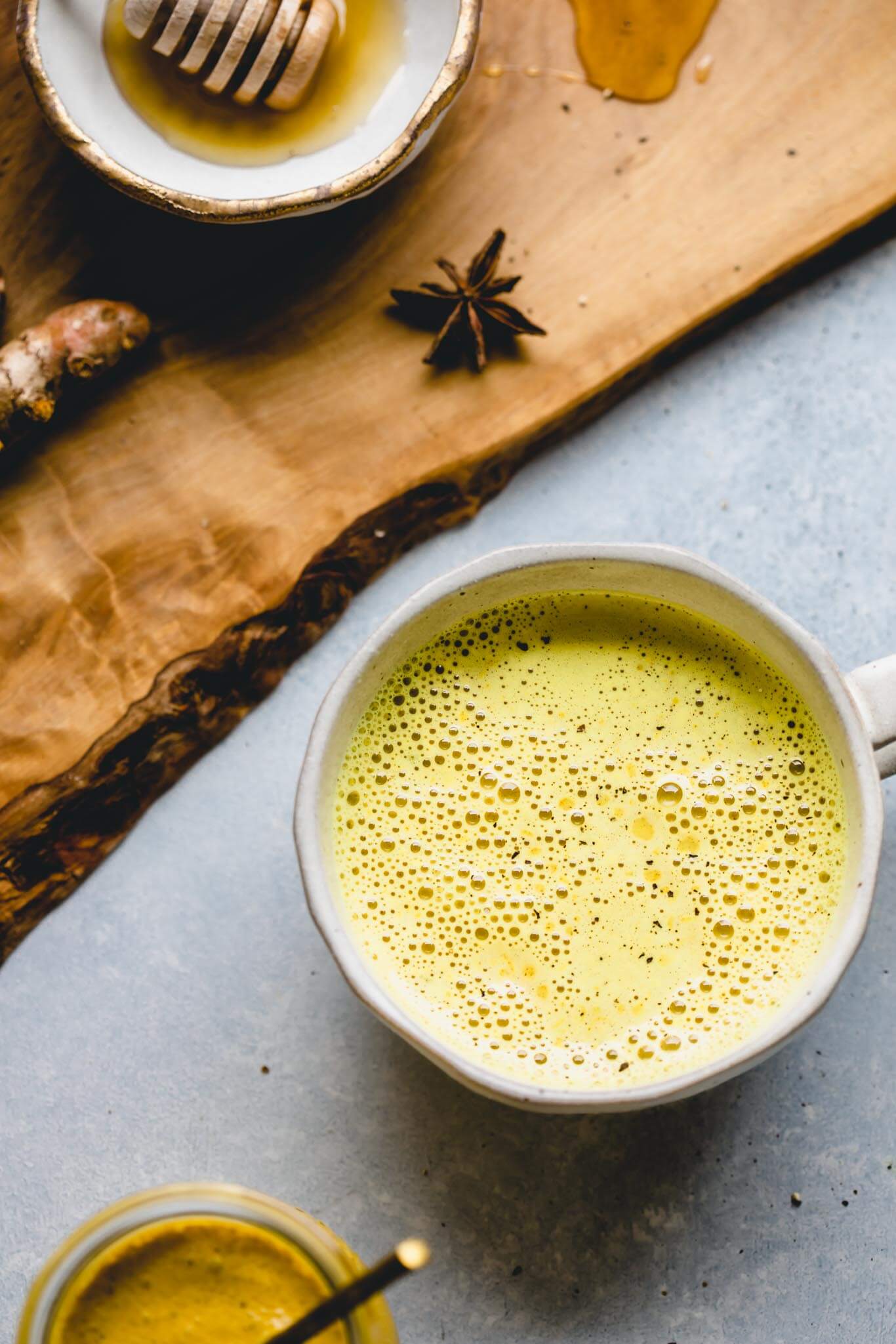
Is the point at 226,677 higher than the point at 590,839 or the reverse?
higher

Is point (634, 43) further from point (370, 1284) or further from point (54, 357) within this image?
point (370, 1284)

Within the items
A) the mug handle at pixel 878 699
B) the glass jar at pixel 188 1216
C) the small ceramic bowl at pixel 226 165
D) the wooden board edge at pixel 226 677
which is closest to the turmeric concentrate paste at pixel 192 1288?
the glass jar at pixel 188 1216

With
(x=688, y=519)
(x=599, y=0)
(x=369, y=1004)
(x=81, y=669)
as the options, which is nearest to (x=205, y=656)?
(x=81, y=669)

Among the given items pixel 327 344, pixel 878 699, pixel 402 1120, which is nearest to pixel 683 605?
pixel 878 699

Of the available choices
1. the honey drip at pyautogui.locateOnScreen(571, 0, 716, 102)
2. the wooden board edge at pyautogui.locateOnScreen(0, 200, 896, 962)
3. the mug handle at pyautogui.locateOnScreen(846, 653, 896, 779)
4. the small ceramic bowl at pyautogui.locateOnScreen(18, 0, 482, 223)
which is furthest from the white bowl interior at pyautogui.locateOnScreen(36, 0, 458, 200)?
the mug handle at pyautogui.locateOnScreen(846, 653, 896, 779)

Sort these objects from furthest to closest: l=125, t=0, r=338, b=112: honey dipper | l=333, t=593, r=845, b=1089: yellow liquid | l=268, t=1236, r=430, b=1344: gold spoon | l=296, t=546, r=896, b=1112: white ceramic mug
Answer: l=125, t=0, r=338, b=112: honey dipper → l=333, t=593, r=845, b=1089: yellow liquid → l=296, t=546, r=896, b=1112: white ceramic mug → l=268, t=1236, r=430, b=1344: gold spoon

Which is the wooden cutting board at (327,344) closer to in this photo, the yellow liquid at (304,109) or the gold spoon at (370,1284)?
the yellow liquid at (304,109)

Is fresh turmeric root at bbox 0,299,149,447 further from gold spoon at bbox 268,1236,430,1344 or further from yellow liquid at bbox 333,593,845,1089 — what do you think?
gold spoon at bbox 268,1236,430,1344
